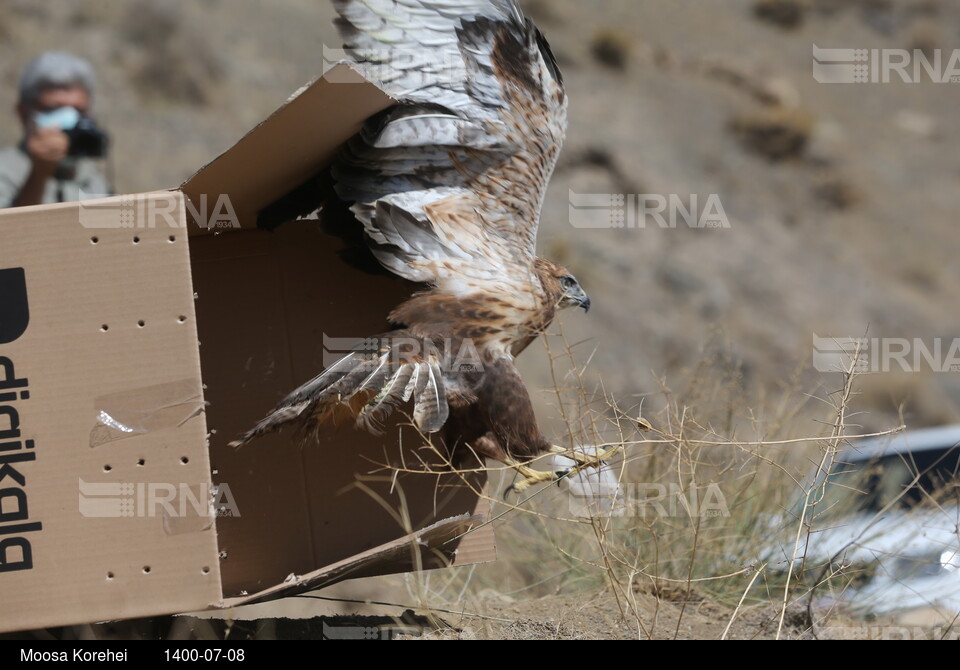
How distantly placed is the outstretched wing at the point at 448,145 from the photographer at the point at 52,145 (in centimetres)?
173

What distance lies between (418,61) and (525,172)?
555mm

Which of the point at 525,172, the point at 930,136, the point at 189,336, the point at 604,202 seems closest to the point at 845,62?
the point at 930,136

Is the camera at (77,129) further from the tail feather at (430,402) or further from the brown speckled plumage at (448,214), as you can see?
the tail feather at (430,402)

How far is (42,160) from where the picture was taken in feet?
13.6

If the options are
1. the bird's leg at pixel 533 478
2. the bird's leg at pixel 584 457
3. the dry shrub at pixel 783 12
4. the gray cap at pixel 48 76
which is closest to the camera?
the bird's leg at pixel 584 457

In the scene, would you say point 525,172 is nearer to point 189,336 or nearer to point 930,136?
point 189,336

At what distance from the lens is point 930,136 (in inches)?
704

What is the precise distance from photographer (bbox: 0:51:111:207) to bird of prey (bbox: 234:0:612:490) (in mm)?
1728

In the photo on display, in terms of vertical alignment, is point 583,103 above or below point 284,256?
above

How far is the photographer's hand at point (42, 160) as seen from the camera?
13.5 feet

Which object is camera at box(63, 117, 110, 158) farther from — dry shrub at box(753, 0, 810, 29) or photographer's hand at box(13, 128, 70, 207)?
dry shrub at box(753, 0, 810, 29)
